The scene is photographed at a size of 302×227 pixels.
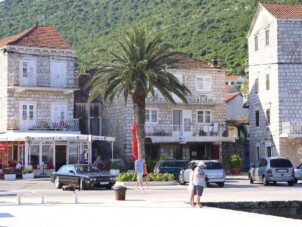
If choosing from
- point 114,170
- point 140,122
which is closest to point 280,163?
point 140,122

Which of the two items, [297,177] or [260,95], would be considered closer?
[297,177]

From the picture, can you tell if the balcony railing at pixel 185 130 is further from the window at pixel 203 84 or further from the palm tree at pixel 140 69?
the palm tree at pixel 140 69

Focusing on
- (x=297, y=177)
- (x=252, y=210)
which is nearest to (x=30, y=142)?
(x=297, y=177)

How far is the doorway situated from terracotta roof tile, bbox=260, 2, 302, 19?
1966 centimetres

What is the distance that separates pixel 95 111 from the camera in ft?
193

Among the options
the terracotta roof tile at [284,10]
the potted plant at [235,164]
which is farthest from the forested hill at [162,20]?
the potted plant at [235,164]

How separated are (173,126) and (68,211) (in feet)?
116

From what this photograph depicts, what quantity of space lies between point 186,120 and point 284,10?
12.4m

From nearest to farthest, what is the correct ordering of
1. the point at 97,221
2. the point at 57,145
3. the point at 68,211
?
the point at 97,221 < the point at 68,211 < the point at 57,145

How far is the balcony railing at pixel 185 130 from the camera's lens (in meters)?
56.1

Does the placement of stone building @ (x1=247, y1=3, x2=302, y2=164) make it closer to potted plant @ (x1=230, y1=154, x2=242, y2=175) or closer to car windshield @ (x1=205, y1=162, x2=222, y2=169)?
potted plant @ (x1=230, y1=154, x2=242, y2=175)

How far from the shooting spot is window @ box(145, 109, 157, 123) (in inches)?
2231

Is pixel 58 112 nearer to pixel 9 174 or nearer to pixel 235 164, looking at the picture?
pixel 9 174

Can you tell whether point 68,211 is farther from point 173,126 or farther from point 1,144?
point 173,126
